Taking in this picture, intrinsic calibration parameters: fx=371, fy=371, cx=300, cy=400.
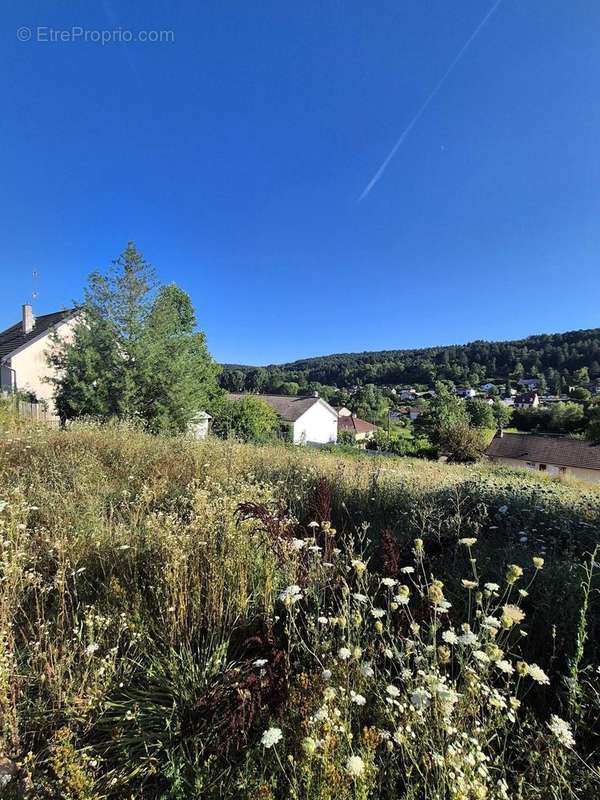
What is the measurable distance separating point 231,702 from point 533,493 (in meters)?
4.72

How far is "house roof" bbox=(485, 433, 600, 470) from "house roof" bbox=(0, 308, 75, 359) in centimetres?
3689

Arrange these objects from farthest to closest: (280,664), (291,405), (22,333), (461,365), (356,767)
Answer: (461,365) < (291,405) < (22,333) < (280,664) < (356,767)

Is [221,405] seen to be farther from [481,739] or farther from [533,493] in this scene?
[481,739]

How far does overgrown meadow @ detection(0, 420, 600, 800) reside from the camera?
1161 millimetres

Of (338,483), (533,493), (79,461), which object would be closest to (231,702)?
(338,483)

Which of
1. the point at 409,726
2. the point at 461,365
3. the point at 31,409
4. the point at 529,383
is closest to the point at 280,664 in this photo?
the point at 409,726

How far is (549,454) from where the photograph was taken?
108 ft

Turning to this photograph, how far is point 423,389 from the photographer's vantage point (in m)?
83.0

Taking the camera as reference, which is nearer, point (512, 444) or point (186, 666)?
point (186, 666)

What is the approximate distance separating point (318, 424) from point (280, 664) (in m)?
35.8

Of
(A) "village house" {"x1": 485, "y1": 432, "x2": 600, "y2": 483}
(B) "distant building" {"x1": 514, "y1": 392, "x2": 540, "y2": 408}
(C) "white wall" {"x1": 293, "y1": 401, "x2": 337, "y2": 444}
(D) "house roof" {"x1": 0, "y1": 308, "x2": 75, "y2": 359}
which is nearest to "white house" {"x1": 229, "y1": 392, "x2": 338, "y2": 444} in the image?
(C) "white wall" {"x1": 293, "y1": 401, "x2": 337, "y2": 444}

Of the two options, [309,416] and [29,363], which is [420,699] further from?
[309,416]

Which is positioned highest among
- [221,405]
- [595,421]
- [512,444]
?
[221,405]

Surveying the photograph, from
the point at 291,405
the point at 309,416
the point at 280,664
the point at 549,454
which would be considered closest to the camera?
the point at 280,664
